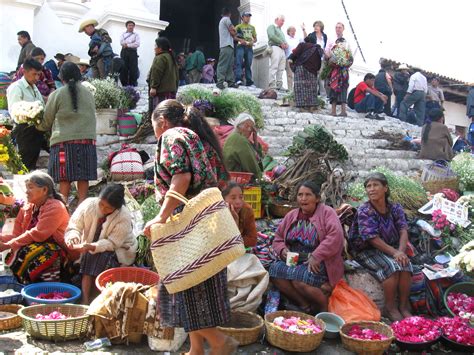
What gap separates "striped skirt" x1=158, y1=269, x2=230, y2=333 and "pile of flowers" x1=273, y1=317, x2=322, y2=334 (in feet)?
3.30

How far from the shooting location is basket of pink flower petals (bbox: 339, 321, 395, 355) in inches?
161

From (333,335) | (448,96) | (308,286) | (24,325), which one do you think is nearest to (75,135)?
(24,325)

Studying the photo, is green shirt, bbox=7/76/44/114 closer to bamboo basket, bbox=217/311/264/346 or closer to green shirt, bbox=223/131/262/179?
green shirt, bbox=223/131/262/179

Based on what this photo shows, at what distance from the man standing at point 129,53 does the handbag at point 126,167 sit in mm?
4806

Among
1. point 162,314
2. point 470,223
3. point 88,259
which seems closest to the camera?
point 162,314

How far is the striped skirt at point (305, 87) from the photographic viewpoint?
1106 cm

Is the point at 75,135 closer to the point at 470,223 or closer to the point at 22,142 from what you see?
the point at 22,142

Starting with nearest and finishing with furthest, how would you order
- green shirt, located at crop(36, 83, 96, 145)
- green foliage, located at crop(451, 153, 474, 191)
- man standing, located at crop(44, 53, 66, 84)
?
green shirt, located at crop(36, 83, 96, 145), green foliage, located at crop(451, 153, 474, 191), man standing, located at crop(44, 53, 66, 84)

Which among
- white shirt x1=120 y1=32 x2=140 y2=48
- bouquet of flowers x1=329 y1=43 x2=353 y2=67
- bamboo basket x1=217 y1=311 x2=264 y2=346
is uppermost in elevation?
white shirt x1=120 y1=32 x2=140 y2=48

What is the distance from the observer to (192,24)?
18750 mm

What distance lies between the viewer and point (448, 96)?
2342cm

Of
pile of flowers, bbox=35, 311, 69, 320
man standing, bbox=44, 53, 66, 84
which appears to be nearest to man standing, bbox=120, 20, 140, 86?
man standing, bbox=44, 53, 66, 84

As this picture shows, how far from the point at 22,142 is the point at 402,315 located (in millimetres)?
4779

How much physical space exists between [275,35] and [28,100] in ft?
26.1
